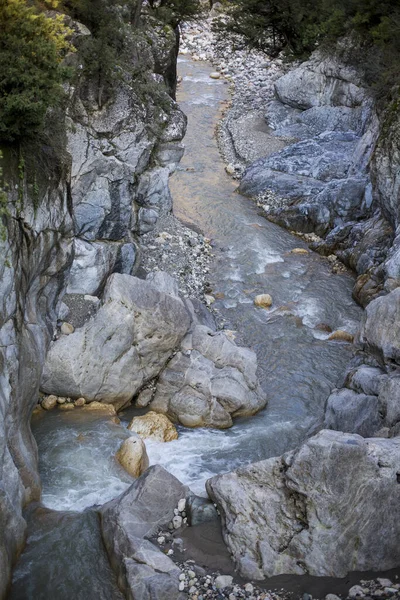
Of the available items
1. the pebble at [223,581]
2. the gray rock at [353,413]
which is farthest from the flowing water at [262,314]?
the pebble at [223,581]

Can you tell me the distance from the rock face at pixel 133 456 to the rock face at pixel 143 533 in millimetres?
1835

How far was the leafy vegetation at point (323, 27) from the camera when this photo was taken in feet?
89.2

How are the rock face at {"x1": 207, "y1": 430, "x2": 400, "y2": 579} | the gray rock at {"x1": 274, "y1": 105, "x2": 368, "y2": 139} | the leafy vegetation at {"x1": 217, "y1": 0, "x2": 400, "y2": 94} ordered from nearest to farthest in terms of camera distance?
the rock face at {"x1": 207, "y1": 430, "x2": 400, "y2": 579}
the leafy vegetation at {"x1": 217, "y1": 0, "x2": 400, "y2": 94}
the gray rock at {"x1": 274, "y1": 105, "x2": 368, "y2": 139}

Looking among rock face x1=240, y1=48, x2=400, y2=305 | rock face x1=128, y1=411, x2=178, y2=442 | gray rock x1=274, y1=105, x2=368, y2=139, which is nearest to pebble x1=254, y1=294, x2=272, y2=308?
rock face x1=240, y1=48, x2=400, y2=305

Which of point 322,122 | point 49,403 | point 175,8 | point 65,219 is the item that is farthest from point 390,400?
point 322,122

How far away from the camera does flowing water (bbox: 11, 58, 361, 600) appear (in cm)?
1139

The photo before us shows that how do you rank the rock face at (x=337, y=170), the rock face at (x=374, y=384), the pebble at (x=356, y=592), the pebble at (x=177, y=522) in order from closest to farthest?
the pebble at (x=356, y=592) < the pebble at (x=177, y=522) < the rock face at (x=374, y=384) < the rock face at (x=337, y=170)

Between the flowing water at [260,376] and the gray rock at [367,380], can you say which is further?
the gray rock at [367,380]

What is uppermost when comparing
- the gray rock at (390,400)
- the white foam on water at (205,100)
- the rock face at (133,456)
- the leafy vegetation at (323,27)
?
the leafy vegetation at (323,27)

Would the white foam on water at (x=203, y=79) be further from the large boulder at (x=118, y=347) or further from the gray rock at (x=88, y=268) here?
the large boulder at (x=118, y=347)

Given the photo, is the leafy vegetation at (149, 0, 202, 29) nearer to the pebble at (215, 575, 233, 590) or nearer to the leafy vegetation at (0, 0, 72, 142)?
the leafy vegetation at (0, 0, 72, 142)

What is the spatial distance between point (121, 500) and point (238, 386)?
227 inches

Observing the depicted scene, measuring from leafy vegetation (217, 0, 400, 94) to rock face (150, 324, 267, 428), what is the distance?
1394 centimetres

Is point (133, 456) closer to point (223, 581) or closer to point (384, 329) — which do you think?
point (223, 581)
